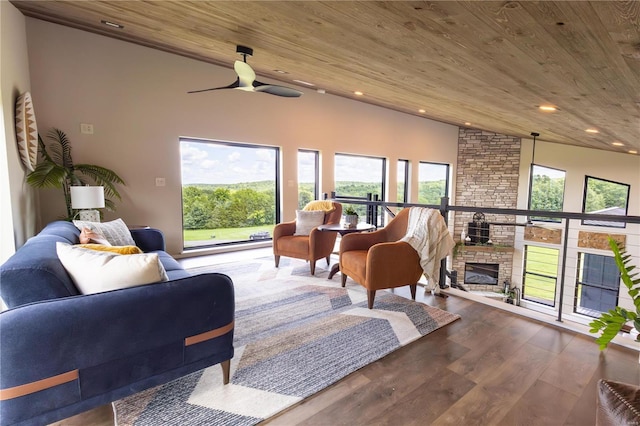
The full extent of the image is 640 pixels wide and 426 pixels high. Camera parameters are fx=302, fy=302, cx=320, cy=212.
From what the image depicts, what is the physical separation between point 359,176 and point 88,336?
651 centimetres

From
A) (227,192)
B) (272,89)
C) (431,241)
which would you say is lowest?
(431,241)

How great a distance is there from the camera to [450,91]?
345 cm

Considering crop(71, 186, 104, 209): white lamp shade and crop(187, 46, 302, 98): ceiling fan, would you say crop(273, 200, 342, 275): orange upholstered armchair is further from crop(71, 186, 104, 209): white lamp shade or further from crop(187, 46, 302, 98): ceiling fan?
crop(71, 186, 104, 209): white lamp shade

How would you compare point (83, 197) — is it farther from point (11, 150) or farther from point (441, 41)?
point (441, 41)

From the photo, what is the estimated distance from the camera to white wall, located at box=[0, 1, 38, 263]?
2.52 meters

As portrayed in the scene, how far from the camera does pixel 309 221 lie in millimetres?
4367

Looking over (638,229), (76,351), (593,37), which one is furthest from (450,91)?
(638,229)

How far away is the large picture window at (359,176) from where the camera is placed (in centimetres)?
693

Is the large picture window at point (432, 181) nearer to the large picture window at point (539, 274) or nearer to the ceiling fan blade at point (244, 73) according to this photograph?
the large picture window at point (539, 274)

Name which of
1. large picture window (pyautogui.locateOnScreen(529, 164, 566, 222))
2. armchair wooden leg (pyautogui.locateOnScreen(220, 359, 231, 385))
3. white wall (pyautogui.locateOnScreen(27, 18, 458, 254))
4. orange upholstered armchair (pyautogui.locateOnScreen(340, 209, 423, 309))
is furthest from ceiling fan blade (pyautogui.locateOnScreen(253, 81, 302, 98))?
large picture window (pyautogui.locateOnScreen(529, 164, 566, 222))

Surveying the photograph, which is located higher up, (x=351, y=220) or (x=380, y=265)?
(x=351, y=220)

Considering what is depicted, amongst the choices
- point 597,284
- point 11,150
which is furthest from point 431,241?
point 597,284

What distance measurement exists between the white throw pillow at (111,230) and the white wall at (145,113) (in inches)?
68.0

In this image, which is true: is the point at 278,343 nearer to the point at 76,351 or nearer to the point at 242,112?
the point at 76,351
